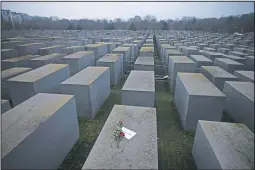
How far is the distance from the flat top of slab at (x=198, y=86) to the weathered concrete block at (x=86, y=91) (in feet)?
12.5

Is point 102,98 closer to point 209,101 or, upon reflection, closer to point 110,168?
point 209,101

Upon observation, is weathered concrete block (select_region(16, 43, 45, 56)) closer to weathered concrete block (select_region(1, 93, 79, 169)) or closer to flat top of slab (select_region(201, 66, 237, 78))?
weathered concrete block (select_region(1, 93, 79, 169))

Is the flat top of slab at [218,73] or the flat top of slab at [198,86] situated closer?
the flat top of slab at [198,86]

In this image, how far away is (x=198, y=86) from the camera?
684 centimetres

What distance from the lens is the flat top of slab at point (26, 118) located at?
3546mm

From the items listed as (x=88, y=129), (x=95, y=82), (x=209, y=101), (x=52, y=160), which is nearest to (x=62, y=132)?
(x=52, y=160)

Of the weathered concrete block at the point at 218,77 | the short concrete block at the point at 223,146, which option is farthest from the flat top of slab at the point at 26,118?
the weathered concrete block at the point at 218,77

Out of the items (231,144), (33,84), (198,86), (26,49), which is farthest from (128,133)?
(26,49)

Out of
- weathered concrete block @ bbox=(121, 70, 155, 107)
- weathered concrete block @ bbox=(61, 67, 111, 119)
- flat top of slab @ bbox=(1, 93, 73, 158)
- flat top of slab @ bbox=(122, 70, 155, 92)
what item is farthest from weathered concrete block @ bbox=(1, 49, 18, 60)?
weathered concrete block @ bbox=(121, 70, 155, 107)

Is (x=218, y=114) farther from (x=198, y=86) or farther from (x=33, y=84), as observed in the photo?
(x=33, y=84)

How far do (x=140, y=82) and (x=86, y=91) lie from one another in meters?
2.34

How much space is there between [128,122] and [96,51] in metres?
13.3

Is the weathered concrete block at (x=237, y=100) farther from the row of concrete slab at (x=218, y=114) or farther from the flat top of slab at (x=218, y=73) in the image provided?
the flat top of slab at (x=218, y=73)

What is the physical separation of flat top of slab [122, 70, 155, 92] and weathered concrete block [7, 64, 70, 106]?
367cm
